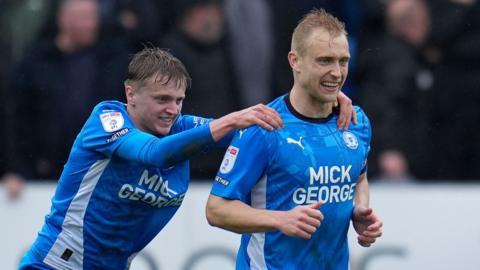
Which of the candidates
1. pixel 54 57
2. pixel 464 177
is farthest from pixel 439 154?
pixel 54 57

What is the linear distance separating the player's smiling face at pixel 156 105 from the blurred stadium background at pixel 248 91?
316cm

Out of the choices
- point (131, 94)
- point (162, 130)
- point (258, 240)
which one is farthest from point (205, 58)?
point (258, 240)

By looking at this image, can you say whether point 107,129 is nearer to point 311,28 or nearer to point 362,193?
point 311,28

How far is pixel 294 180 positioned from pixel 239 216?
15.1 inches

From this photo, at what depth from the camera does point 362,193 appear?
6.91 metres

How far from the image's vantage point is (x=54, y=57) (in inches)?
405

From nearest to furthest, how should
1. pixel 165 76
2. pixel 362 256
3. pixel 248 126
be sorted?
1. pixel 248 126
2. pixel 165 76
3. pixel 362 256

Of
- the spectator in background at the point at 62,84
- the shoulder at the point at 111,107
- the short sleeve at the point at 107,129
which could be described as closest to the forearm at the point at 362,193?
the short sleeve at the point at 107,129

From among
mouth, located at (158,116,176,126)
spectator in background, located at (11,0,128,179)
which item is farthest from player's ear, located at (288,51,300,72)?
spectator in background, located at (11,0,128,179)

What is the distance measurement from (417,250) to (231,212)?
13.5 ft

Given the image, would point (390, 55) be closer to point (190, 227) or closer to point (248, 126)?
point (190, 227)

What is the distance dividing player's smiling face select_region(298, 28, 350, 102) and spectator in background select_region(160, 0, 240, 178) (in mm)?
3681

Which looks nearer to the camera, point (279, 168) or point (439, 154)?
point (279, 168)

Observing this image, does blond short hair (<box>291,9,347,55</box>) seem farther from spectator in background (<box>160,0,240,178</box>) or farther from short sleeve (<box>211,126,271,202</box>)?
spectator in background (<box>160,0,240,178</box>)
